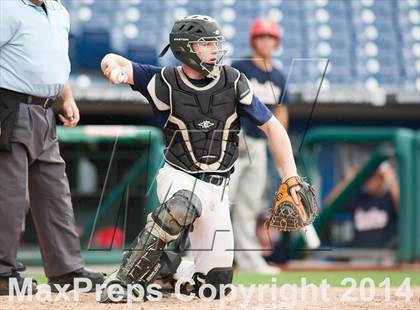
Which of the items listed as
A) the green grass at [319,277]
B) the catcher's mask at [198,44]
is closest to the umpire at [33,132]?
the catcher's mask at [198,44]

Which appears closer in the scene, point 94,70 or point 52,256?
point 52,256

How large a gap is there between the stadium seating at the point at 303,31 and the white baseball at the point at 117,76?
518cm

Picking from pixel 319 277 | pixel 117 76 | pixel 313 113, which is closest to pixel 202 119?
pixel 117 76

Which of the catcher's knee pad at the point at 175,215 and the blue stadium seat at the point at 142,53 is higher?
the blue stadium seat at the point at 142,53

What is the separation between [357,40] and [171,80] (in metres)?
6.34

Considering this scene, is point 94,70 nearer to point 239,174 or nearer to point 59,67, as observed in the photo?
point 239,174

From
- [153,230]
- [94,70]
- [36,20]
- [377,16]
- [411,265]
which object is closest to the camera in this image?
[153,230]

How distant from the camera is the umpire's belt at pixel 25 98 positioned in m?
4.74

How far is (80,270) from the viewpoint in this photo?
5086mm

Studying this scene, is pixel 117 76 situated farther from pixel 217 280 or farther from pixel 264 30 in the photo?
pixel 264 30

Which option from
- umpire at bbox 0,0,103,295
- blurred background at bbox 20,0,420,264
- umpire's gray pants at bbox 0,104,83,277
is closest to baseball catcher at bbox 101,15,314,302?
umpire at bbox 0,0,103,295

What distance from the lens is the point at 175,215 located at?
4.30 m

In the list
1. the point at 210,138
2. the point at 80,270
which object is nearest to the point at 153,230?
the point at 210,138

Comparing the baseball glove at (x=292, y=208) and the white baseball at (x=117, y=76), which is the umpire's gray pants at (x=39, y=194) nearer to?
the white baseball at (x=117, y=76)
